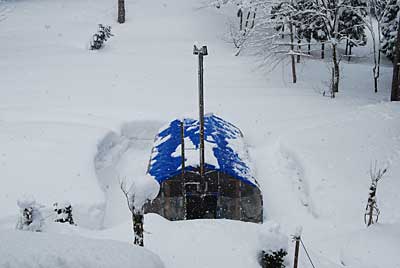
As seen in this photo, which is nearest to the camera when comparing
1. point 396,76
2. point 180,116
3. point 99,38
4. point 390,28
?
point 180,116

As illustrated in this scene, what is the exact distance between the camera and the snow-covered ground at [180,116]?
812cm

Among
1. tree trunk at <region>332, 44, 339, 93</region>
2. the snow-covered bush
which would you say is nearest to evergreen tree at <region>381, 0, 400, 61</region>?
tree trunk at <region>332, 44, 339, 93</region>

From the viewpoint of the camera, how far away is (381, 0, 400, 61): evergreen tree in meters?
20.0

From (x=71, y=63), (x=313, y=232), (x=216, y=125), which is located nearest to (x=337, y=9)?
(x=216, y=125)

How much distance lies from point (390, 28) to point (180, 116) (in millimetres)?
11763

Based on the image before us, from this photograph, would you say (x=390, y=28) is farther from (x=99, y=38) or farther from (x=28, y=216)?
(x=28, y=216)

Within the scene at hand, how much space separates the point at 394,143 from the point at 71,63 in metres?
13.4

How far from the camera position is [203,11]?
2675cm

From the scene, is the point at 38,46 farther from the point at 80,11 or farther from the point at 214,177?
the point at 214,177

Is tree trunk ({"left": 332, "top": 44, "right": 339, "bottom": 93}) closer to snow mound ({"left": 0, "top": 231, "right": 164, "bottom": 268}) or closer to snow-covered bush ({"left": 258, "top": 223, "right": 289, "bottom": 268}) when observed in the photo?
snow-covered bush ({"left": 258, "top": 223, "right": 289, "bottom": 268})

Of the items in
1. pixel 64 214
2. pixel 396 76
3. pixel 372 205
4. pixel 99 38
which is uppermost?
pixel 99 38

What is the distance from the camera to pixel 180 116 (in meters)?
14.1

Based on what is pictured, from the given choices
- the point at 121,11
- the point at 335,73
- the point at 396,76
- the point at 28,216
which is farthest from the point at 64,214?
the point at 121,11

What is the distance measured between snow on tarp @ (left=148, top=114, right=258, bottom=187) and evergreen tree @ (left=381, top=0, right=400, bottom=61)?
1122cm
